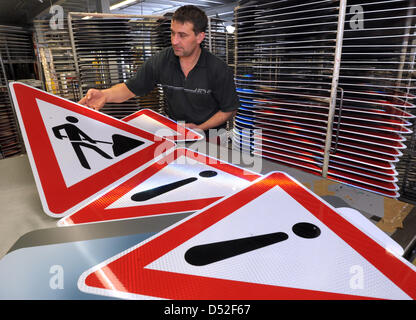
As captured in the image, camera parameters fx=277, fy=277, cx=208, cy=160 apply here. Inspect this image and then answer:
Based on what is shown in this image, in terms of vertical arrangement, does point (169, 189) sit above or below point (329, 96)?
below

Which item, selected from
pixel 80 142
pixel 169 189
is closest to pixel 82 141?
pixel 80 142

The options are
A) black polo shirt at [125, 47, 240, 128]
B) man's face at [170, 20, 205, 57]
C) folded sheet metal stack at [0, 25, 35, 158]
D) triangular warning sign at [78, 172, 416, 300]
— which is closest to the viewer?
triangular warning sign at [78, 172, 416, 300]

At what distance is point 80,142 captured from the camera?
0.84 m

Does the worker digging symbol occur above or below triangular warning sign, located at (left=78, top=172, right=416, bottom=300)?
above

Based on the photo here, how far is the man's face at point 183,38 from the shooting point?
1.59 m

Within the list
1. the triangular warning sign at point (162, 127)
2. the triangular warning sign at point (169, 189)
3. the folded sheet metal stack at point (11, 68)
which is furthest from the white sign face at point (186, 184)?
the folded sheet metal stack at point (11, 68)

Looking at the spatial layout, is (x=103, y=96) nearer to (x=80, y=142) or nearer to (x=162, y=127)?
(x=162, y=127)

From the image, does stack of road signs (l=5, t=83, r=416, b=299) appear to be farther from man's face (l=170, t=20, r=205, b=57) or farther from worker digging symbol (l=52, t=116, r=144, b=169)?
man's face (l=170, t=20, r=205, b=57)

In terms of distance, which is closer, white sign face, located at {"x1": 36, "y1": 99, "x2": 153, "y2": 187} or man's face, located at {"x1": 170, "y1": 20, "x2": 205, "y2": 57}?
white sign face, located at {"x1": 36, "y1": 99, "x2": 153, "y2": 187}

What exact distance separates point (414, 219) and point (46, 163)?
0.93 meters

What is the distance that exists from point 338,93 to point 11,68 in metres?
3.50

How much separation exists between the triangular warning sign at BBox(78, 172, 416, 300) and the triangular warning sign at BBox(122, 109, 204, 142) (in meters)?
0.63

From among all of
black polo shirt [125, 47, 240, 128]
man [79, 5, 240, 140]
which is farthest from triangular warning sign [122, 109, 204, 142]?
black polo shirt [125, 47, 240, 128]

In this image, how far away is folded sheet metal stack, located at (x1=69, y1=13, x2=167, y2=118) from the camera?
104 inches
